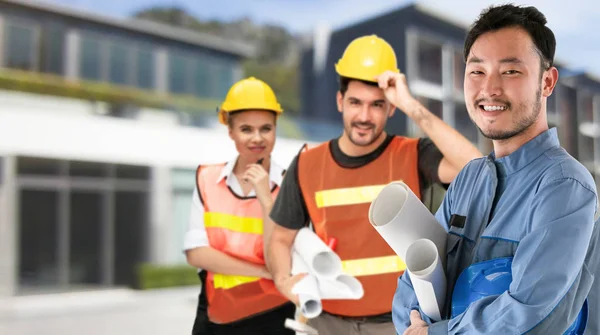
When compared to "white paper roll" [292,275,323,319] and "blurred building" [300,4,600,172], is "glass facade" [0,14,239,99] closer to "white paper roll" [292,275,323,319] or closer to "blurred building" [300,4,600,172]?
"blurred building" [300,4,600,172]

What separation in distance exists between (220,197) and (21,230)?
22.4ft

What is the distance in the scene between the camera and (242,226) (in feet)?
9.46

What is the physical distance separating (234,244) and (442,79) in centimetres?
199

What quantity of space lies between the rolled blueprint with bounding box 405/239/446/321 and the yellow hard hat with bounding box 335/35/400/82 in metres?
1.14

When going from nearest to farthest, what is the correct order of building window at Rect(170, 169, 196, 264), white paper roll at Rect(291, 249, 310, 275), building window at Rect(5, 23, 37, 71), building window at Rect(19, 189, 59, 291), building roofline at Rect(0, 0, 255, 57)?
white paper roll at Rect(291, 249, 310, 275), building window at Rect(170, 169, 196, 264), building window at Rect(19, 189, 59, 291), building window at Rect(5, 23, 37, 71), building roofline at Rect(0, 0, 255, 57)

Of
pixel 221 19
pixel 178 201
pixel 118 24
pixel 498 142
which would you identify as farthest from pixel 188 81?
pixel 498 142

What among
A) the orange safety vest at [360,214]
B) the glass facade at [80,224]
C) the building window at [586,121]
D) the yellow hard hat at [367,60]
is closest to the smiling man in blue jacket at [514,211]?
the orange safety vest at [360,214]

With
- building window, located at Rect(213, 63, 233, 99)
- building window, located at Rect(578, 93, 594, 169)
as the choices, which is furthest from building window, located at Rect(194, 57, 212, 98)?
building window, located at Rect(578, 93, 594, 169)

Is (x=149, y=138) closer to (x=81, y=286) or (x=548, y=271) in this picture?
(x=81, y=286)

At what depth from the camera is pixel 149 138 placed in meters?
8.75

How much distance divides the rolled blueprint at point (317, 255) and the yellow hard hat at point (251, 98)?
0.65 meters

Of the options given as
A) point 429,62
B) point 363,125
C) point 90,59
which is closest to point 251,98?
point 363,125

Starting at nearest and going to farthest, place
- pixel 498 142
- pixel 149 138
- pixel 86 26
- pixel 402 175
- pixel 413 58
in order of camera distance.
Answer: pixel 498 142, pixel 402 175, pixel 413 58, pixel 149 138, pixel 86 26

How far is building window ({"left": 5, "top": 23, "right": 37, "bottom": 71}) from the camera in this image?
1006 centimetres
